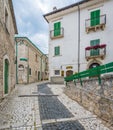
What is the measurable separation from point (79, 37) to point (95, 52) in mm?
2998

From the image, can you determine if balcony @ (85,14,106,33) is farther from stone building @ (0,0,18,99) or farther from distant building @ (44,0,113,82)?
stone building @ (0,0,18,99)

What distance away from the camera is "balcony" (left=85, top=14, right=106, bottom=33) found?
45.5 ft

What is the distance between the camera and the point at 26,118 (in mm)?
4270

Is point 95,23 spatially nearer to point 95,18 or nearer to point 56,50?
point 95,18

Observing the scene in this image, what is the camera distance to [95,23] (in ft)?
47.1

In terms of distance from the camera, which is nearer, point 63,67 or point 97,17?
point 97,17

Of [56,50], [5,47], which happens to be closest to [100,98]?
[5,47]

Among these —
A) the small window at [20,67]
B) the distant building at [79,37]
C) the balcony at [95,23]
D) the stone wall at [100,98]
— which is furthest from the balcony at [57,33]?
the stone wall at [100,98]

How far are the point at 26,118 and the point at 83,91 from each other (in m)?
2.89

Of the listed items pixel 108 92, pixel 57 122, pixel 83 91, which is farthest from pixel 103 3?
pixel 57 122

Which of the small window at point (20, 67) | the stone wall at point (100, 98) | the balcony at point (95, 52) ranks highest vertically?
the balcony at point (95, 52)

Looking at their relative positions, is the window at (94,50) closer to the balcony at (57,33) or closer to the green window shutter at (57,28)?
the balcony at (57,33)

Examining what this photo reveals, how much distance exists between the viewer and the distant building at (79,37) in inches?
544

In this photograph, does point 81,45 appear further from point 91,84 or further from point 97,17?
point 91,84
